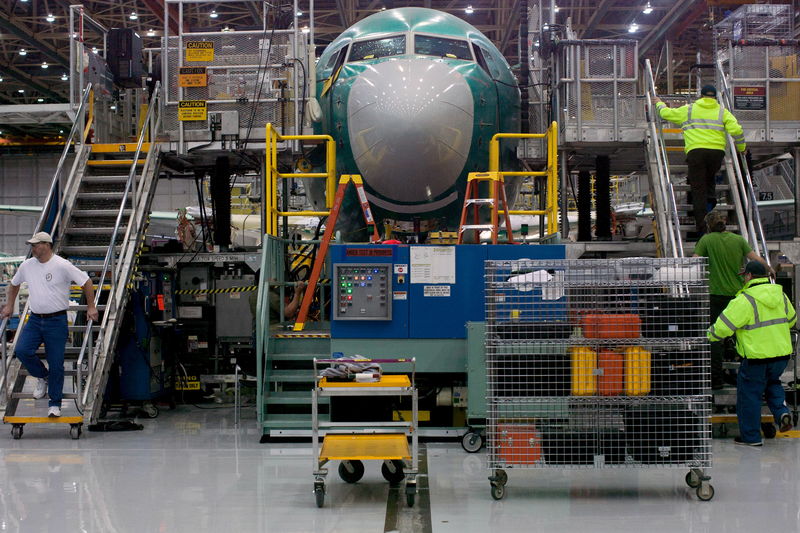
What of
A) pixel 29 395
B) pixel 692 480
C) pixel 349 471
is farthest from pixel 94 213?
pixel 692 480

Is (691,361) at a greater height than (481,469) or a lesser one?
greater

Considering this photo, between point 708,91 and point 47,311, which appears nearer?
point 47,311

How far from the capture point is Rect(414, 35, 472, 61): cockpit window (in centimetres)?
973

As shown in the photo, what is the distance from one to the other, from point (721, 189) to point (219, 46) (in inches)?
269

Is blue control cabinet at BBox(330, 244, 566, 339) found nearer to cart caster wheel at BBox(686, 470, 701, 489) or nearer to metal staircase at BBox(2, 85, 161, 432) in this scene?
cart caster wheel at BBox(686, 470, 701, 489)

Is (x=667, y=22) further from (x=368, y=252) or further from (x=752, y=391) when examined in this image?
(x=368, y=252)

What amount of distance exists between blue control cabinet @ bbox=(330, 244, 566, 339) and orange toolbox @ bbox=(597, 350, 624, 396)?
2.32m

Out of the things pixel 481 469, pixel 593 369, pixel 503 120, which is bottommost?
pixel 481 469

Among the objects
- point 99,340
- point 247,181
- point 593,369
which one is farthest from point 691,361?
point 247,181

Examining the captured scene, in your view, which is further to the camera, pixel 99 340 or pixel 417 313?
pixel 99 340

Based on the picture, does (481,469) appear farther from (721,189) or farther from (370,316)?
(721,189)

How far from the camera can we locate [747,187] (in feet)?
35.6

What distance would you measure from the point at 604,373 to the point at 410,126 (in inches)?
141

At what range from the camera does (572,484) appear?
6.77 m
